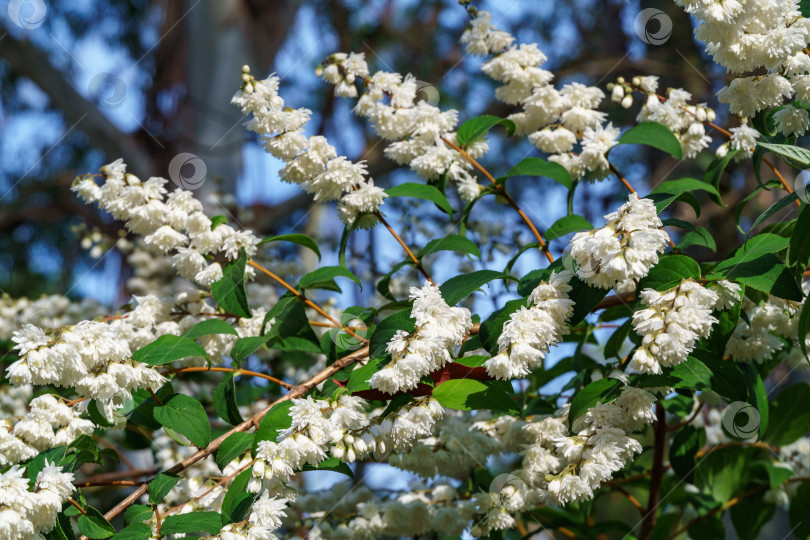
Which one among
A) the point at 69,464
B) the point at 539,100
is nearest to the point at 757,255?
the point at 539,100

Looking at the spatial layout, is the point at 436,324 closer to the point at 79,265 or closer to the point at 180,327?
the point at 180,327

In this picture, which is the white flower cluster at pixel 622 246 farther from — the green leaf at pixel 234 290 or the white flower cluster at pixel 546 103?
the green leaf at pixel 234 290

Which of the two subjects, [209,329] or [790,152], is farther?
[209,329]

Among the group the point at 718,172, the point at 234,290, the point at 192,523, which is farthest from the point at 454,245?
the point at 192,523

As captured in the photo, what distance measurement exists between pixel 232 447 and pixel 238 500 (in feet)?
0.40

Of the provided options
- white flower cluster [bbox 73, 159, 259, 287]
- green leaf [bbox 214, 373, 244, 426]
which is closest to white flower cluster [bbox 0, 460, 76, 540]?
green leaf [bbox 214, 373, 244, 426]

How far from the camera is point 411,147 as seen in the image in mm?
1729

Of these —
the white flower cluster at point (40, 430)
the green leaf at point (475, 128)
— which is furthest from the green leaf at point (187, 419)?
the green leaf at point (475, 128)

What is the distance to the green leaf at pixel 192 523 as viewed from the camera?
118 centimetres

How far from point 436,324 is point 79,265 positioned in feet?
26.4

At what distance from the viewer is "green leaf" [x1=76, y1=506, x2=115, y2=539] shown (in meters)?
1.20

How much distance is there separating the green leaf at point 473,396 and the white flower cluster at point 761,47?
0.67 metres

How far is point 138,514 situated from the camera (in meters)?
1.26

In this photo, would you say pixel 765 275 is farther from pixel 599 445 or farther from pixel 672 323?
pixel 599 445
